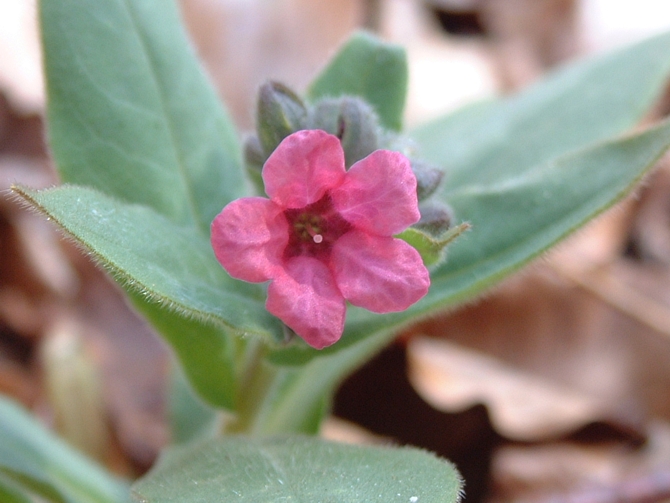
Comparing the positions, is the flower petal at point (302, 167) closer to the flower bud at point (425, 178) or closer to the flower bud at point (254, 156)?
the flower bud at point (425, 178)

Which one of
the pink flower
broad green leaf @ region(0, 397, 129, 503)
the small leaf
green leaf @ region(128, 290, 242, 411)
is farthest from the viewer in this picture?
broad green leaf @ region(0, 397, 129, 503)

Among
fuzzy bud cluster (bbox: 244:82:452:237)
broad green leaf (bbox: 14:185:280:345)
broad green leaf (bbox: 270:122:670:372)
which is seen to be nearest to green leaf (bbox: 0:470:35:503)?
broad green leaf (bbox: 14:185:280:345)

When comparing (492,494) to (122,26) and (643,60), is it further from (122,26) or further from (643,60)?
(122,26)

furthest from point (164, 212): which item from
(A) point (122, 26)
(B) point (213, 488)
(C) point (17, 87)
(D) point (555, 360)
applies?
(C) point (17, 87)

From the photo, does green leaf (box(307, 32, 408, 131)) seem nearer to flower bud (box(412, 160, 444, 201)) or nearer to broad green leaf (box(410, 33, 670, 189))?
broad green leaf (box(410, 33, 670, 189))

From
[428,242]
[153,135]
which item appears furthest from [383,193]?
[153,135]

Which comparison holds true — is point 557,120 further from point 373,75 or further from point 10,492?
point 10,492
